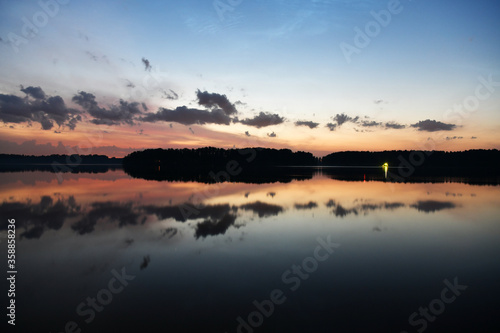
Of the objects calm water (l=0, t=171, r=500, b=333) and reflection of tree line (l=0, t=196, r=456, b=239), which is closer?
calm water (l=0, t=171, r=500, b=333)

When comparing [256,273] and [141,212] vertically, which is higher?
[141,212]

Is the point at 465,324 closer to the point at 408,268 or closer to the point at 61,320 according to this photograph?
the point at 408,268

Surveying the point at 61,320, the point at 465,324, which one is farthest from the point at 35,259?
the point at 465,324

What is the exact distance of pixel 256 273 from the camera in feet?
25.7

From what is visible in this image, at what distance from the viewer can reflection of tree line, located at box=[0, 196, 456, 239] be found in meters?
13.0

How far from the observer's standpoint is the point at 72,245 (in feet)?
34.2

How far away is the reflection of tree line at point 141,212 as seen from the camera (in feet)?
42.8

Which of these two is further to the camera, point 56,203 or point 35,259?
point 56,203

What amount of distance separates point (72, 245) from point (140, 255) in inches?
130

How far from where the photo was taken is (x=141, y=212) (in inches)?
664

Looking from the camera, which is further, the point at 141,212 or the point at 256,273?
the point at 141,212

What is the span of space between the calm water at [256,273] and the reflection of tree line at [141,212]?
0.18 metres

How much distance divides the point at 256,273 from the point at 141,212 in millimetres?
11551

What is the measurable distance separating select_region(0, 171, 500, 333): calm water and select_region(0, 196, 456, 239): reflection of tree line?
7.1 inches
